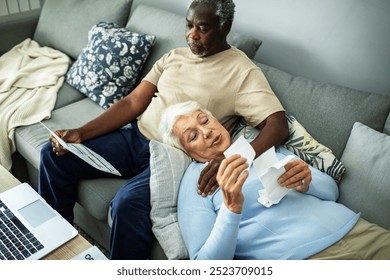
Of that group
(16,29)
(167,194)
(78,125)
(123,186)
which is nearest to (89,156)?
(123,186)

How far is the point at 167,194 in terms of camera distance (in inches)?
51.2

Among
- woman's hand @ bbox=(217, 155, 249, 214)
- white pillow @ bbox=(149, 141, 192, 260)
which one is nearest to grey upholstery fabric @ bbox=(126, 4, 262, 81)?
white pillow @ bbox=(149, 141, 192, 260)

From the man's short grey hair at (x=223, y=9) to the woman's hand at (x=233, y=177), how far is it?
2.37 ft

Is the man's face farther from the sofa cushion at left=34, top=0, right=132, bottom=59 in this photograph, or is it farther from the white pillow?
the sofa cushion at left=34, top=0, right=132, bottom=59

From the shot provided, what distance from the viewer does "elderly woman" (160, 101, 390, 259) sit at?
992mm

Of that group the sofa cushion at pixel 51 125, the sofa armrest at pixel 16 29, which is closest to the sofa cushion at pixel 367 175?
the sofa cushion at pixel 51 125

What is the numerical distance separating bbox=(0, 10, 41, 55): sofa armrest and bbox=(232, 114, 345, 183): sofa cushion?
5.54 ft

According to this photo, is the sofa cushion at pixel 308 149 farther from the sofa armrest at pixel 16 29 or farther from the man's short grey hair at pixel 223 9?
the sofa armrest at pixel 16 29

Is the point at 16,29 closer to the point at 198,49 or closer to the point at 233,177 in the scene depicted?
the point at 198,49

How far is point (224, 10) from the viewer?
4.86ft

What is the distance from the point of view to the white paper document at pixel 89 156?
1.38 meters

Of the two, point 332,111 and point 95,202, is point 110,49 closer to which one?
point 95,202

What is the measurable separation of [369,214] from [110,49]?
1.36 metres
